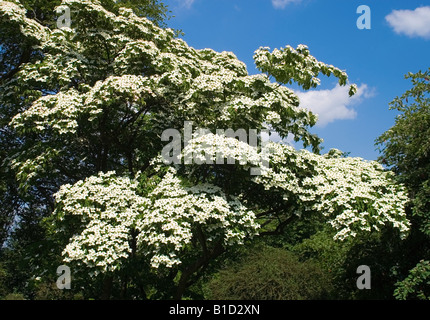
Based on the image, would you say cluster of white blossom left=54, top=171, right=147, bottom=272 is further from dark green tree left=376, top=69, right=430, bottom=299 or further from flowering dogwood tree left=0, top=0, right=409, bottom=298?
dark green tree left=376, top=69, right=430, bottom=299

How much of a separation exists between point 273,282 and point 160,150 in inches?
247

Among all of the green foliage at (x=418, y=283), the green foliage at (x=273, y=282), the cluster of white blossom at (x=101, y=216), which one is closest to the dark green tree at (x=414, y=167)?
the green foliage at (x=418, y=283)

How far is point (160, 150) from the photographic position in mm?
12359

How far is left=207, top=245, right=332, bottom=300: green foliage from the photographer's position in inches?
545

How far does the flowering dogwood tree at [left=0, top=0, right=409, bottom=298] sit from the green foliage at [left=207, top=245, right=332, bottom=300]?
2.44 meters

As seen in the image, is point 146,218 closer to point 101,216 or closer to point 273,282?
point 101,216

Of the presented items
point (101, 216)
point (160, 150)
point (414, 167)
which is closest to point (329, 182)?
point (414, 167)

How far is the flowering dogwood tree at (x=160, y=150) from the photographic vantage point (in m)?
9.07

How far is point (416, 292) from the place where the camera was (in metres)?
11.1

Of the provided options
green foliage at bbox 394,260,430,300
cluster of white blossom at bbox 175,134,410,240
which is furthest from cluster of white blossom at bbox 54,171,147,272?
green foliage at bbox 394,260,430,300
